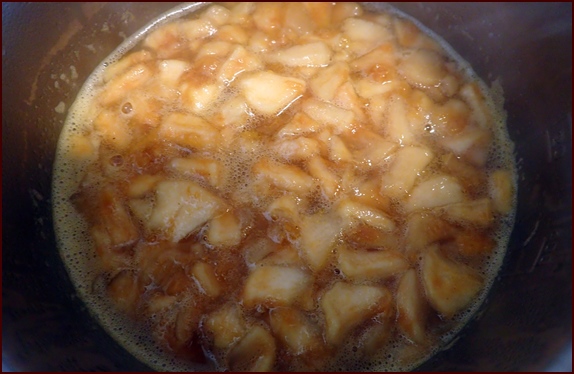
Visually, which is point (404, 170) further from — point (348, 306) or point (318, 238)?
point (348, 306)

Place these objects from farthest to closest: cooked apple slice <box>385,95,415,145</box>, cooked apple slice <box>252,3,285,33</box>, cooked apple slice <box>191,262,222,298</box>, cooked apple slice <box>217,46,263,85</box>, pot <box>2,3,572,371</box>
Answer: cooked apple slice <box>252,3,285,33</box> → cooked apple slice <box>217,46,263,85</box> → cooked apple slice <box>385,95,415,145</box> → cooked apple slice <box>191,262,222,298</box> → pot <box>2,3,572,371</box>

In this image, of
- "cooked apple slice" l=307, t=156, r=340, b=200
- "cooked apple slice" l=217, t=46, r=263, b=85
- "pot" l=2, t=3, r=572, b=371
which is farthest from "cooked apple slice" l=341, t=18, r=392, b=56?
"cooked apple slice" l=307, t=156, r=340, b=200

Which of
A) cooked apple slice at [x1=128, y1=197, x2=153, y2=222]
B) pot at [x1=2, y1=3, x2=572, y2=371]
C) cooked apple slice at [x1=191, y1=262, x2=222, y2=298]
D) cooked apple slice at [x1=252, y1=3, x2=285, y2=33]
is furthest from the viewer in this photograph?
cooked apple slice at [x1=252, y1=3, x2=285, y2=33]

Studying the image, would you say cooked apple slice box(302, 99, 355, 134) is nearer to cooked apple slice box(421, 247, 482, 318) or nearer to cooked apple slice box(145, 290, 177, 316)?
cooked apple slice box(421, 247, 482, 318)

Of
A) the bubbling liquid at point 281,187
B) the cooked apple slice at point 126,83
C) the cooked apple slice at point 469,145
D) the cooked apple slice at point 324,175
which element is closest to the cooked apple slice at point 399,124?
the bubbling liquid at point 281,187

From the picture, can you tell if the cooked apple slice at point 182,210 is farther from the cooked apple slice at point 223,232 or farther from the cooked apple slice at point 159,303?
the cooked apple slice at point 159,303

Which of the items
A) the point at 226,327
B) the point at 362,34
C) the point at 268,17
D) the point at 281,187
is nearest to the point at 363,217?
the point at 281,187
